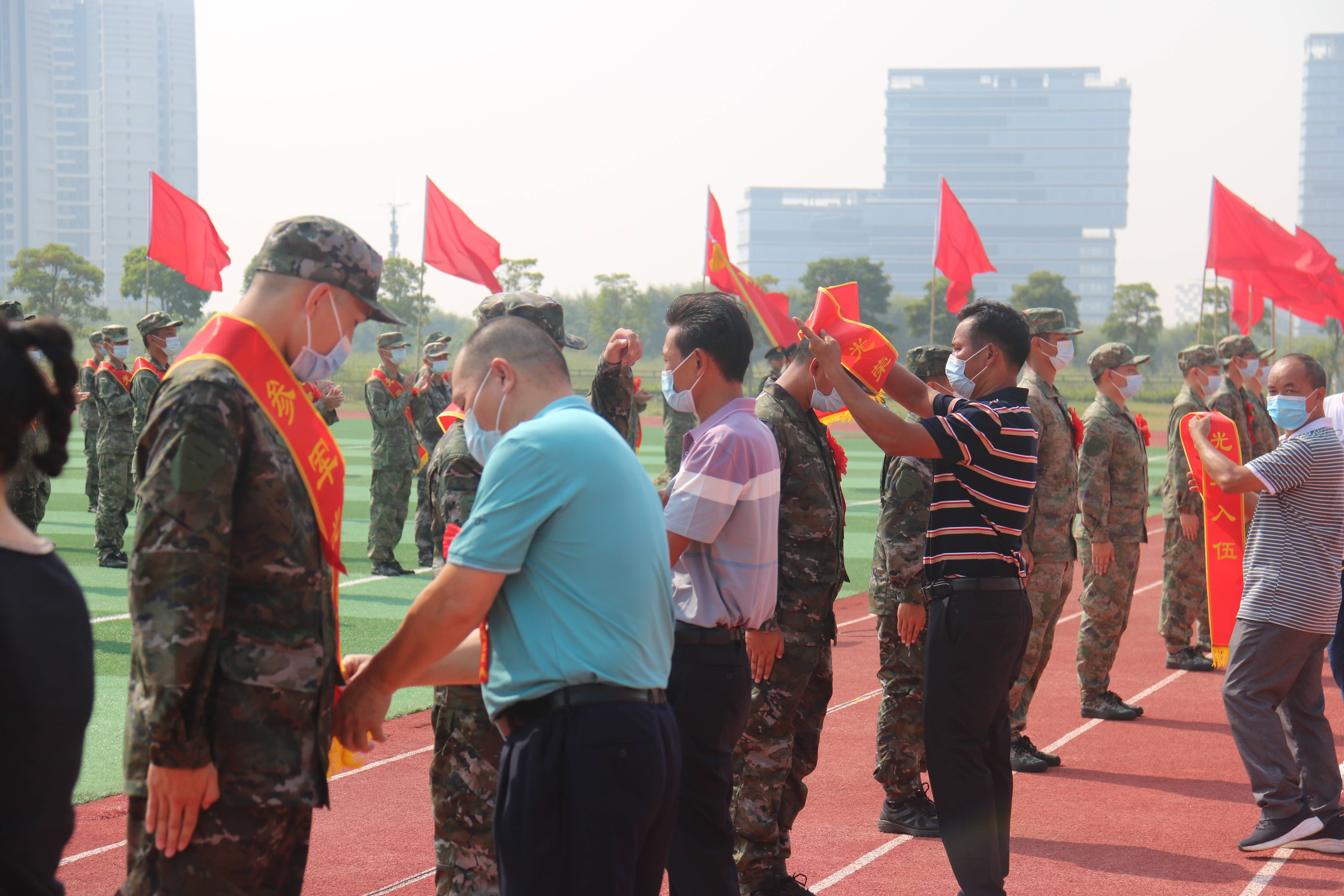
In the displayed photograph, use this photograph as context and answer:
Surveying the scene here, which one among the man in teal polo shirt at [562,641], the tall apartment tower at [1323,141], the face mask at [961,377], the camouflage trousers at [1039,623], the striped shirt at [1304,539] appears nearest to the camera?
the man in teal polo shirt at [562,641]

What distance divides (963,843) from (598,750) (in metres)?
2.20

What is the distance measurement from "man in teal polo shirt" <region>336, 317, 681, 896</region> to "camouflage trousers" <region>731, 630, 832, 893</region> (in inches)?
76.4

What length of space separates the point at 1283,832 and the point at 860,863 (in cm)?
201

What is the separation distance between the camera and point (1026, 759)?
6836 millimetres

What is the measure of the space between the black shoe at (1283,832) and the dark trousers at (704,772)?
296 cm

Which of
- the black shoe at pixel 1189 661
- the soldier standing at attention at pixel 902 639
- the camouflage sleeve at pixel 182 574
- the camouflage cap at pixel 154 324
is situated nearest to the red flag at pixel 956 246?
the black shoe at pixel 1189 661

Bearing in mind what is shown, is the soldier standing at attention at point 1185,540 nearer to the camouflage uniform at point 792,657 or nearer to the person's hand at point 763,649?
the camouflage uniform at point 792,657

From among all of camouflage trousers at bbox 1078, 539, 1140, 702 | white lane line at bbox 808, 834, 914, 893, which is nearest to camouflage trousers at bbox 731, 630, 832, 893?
white lane line at bbox 808, 834, 914, 893

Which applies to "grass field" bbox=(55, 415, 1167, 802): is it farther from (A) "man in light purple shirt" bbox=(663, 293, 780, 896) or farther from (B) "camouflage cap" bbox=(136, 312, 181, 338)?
(B) "camouflage cap" bbox=(136, 312, 181, 338)

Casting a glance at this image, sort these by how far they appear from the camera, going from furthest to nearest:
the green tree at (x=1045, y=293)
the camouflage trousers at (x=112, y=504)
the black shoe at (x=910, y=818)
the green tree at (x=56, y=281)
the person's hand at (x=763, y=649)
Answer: the green tree at (x=1045, y=293), the green tree at (x=56, y=281), the camouflage trousers at (x=112, y=504), the black shoe at (x=910, y=818), the person's hand at (x=763, y=649)

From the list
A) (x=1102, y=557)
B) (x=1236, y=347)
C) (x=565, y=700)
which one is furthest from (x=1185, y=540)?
(x=565, y=700)

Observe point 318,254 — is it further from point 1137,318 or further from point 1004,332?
point 1137,318

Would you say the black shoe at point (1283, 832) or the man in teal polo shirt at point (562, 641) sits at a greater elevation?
the man in teal polo shirt at point (562, 641)

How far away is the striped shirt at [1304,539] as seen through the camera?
17.9 ft
